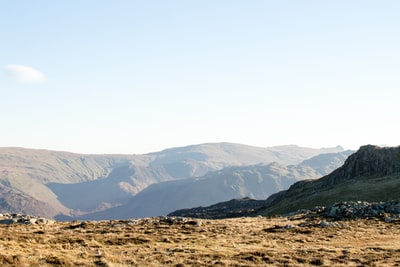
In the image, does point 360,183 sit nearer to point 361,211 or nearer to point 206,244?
point 361,211

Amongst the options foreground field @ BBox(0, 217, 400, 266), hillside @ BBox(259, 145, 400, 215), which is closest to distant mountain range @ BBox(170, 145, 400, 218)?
hillside @ BBox(259, 145, 400, 215)

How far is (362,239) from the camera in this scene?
3881cm

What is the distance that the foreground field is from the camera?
27406 mm

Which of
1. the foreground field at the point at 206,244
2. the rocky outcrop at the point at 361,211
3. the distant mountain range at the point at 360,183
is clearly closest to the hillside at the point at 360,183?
the distant mountain range at the point at 360,183

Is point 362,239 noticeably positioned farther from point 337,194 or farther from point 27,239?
point 337,194

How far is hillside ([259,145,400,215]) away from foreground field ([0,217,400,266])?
3476 centimetres

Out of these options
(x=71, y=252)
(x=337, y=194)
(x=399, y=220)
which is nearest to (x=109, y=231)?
(x=71, y=252)

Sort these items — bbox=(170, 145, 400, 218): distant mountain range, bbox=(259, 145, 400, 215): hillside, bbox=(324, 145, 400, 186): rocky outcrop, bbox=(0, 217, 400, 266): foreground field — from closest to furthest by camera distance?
bbox=(0, 217, 400, 266): foreground field < bbox=(170, 145, 400, 218): distant mountain range < bbox=(259, 145, 400, 215): hillside < bbox=(324, 145, 400, 186): rocky outcrop

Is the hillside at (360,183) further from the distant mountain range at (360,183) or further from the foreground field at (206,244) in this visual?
the foreground field at (206,244)

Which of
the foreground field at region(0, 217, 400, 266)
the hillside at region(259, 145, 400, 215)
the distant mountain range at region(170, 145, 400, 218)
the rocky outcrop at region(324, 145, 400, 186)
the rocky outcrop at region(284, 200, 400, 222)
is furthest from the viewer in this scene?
the rocky outcrop at region(324, 145, 400, 186)

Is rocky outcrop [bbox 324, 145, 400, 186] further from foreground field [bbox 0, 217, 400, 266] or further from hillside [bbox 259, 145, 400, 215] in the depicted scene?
foreground field [bbox 0, 217, 400, 266]

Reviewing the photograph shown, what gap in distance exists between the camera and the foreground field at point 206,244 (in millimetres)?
27406

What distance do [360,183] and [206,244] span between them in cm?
7210

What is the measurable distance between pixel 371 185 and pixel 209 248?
6653 centimetres
